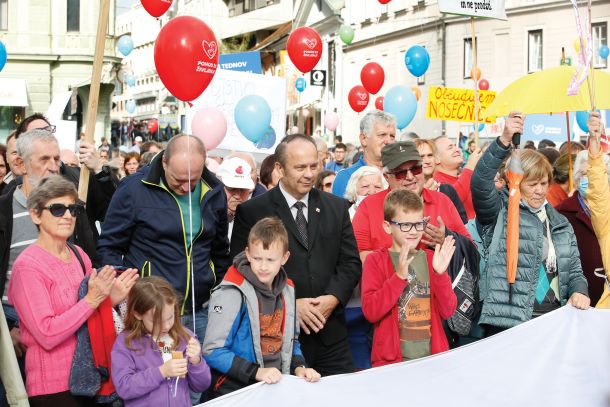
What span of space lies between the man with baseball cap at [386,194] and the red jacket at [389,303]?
380 mm

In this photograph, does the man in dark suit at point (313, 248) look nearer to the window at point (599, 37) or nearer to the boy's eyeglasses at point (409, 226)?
the boy's eyeglasses at point (409, 226)

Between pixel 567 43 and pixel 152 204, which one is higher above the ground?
pixel 567 43

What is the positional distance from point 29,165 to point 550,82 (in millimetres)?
5250

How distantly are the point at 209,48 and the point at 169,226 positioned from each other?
5.76ft

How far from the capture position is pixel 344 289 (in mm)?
5555

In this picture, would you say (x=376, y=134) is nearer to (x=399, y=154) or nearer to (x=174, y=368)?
(x=399, y=154)

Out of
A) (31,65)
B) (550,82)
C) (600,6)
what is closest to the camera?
(550,82)

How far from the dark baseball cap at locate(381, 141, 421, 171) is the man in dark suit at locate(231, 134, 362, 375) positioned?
1.54 ft

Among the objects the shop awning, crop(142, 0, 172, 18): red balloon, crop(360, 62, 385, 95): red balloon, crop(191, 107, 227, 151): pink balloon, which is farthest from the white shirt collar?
the shop awning

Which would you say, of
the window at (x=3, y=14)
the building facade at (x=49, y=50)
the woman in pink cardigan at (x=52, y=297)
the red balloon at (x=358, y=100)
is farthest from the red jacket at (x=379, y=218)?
the window at (x=3, y=14)

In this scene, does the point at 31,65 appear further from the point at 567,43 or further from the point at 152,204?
the point at 152,204

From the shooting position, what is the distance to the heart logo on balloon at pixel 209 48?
6761mm

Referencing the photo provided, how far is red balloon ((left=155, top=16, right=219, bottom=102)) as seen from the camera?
261 inches

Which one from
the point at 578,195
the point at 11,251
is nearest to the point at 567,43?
the point at 578,195
